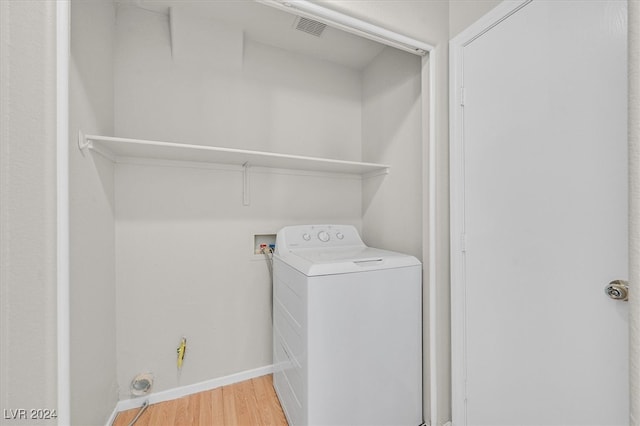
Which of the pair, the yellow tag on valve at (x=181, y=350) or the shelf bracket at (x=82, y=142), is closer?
the shelf bracket at (x=82, y=142)

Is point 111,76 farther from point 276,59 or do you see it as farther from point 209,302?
point 209,302

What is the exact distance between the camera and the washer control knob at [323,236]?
1.85 m

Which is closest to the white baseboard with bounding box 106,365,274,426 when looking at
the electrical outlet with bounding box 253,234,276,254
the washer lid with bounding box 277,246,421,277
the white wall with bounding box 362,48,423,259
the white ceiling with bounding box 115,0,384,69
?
the electrical outlet with bounding box 253,234,276,254

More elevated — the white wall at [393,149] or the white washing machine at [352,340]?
the white wall at [393,149]

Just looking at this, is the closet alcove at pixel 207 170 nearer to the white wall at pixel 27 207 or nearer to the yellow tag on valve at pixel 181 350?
the yellow tag on valve at pixel 181 350

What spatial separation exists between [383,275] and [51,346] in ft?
4.21

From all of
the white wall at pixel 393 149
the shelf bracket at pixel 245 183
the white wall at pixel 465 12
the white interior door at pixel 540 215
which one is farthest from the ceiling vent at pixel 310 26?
the shelf bracket at pixel 245 183

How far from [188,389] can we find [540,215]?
2228 mm

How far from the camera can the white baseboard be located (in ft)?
5.10

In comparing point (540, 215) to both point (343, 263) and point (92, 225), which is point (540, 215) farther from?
point (92, 225)

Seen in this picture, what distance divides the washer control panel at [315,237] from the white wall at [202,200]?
23 cm

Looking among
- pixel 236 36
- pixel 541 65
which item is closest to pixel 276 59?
pixel 236 36

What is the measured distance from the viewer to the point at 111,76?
151 centimetres

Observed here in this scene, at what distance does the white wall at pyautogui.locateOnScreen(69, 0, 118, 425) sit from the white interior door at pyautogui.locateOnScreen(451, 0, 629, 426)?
178 cm
